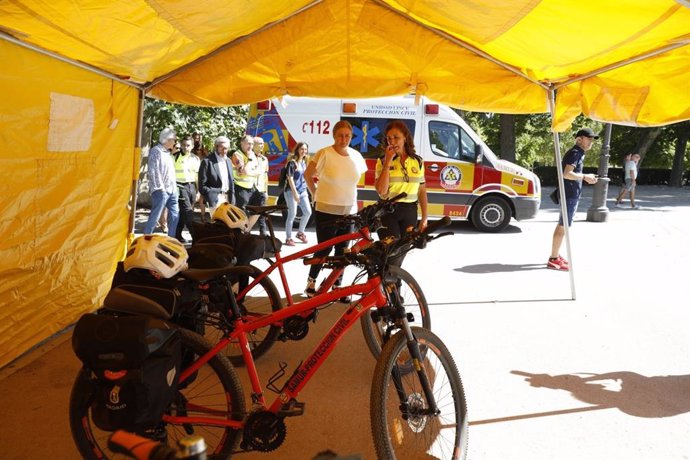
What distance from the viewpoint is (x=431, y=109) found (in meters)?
10.9

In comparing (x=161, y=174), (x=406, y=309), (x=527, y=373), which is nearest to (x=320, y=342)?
(x=406, y=309)

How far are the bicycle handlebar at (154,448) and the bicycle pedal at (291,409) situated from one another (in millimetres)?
1499

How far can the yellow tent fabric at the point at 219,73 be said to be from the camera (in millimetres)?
3881

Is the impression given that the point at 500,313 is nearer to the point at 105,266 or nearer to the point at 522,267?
the point at 522,267

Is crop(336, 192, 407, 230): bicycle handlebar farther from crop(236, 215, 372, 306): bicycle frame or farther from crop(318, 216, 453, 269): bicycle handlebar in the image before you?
crop(318, 216, 453, 269): bicycle handlebar

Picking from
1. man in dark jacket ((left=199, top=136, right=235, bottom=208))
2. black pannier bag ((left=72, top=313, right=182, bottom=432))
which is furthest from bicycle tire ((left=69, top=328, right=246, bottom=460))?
man in dark jacket ((left=199, top=136, right=235, bottom=208))

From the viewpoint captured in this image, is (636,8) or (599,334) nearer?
(636,8)

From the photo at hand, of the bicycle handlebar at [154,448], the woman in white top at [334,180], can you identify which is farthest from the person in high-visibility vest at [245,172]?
the bicycle handlebar at [154,448]

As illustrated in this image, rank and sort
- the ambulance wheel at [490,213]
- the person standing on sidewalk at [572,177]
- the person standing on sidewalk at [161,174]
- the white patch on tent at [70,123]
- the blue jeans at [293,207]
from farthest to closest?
the ambulance wheel at [490,213] < the blue jeans at [293,207] < the person standing on sidewalk at [161,174] < the person standing on sidewalk at [572,177] < the white patch on tent at [70,123]

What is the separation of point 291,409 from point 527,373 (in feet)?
7.52

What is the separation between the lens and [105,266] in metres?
5.53

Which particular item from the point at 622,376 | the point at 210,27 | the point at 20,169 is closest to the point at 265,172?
the point at 210,27

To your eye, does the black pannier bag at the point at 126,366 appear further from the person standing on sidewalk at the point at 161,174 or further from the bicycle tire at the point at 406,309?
the person standing on sidewalk at the point at 161,174

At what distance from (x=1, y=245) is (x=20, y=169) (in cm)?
58
